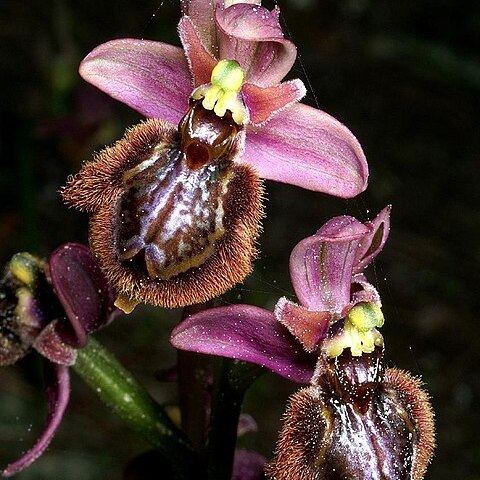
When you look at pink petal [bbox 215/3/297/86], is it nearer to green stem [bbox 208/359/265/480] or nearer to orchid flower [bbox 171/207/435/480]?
orchid flower [bbox 171/207/435/480]

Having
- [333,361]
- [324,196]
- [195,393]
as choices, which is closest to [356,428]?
[333,361]

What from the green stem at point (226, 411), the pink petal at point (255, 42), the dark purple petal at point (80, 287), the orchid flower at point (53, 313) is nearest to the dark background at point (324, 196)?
the orchid flower at point (53, 313)

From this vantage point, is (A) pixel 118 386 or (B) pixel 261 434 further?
(B) pixel 261 434

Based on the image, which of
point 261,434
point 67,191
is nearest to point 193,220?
point 67,191

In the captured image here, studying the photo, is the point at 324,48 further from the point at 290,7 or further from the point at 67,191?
the point at 67,191

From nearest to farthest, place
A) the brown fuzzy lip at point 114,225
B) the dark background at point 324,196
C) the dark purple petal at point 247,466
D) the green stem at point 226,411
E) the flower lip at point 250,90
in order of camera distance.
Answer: the brown fuzzy lip at point 114,225
the flower lip at point 250,90
the green stem at point 226,411
the dark purple petal at point 247,466
the dark background at point 324,196

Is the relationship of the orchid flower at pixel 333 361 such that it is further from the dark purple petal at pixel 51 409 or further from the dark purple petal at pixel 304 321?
the dark purple petal at pixel 51 409

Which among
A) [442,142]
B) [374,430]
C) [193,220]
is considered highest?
[193,220]

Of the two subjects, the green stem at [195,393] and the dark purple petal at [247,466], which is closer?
the green stem at [195,393]
